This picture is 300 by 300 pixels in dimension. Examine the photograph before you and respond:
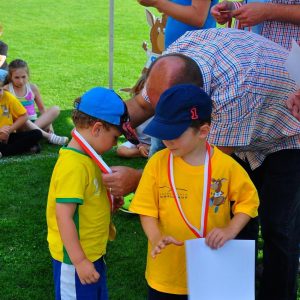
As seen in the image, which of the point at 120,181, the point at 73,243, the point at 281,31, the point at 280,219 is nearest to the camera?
the point at 73,243

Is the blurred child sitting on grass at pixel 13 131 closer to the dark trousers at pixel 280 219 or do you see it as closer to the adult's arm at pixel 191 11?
the adult's arm at pixel 191 11

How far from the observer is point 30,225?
14.0ft

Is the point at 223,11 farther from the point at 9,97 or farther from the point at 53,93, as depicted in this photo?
the point at 53,93

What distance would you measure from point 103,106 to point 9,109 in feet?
12.7

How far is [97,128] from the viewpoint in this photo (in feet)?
8.27

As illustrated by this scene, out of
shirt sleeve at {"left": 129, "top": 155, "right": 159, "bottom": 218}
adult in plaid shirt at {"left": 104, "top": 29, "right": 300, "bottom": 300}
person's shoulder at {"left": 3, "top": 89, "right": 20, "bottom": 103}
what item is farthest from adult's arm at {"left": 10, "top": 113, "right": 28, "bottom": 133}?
shirt sleeve at {"left": 129, "top": 155, "right": 159, "bottom": 218}

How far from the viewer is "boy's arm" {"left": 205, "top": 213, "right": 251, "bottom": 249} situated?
87.7 inches

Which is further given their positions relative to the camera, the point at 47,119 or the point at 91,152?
the point at 47,119

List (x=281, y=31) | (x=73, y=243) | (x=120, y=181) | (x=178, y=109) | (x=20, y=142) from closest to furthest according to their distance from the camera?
(x=178, y=109), (x=73, y=243), (x=120, y=181), (x=281, y=31), (x=20, y=142)

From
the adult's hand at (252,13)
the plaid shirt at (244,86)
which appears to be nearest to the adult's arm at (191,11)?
the adult's hand at (252,13)

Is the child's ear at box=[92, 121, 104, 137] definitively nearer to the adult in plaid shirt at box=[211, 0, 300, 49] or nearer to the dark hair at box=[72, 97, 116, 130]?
the dark hair at box=[72, 97, 116, 130]

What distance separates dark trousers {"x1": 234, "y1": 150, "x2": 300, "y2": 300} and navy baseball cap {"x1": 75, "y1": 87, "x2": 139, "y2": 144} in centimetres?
88

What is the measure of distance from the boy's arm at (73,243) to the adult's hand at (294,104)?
1.07 m

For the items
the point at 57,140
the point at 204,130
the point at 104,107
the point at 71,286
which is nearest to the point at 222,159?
the point at 204,130
